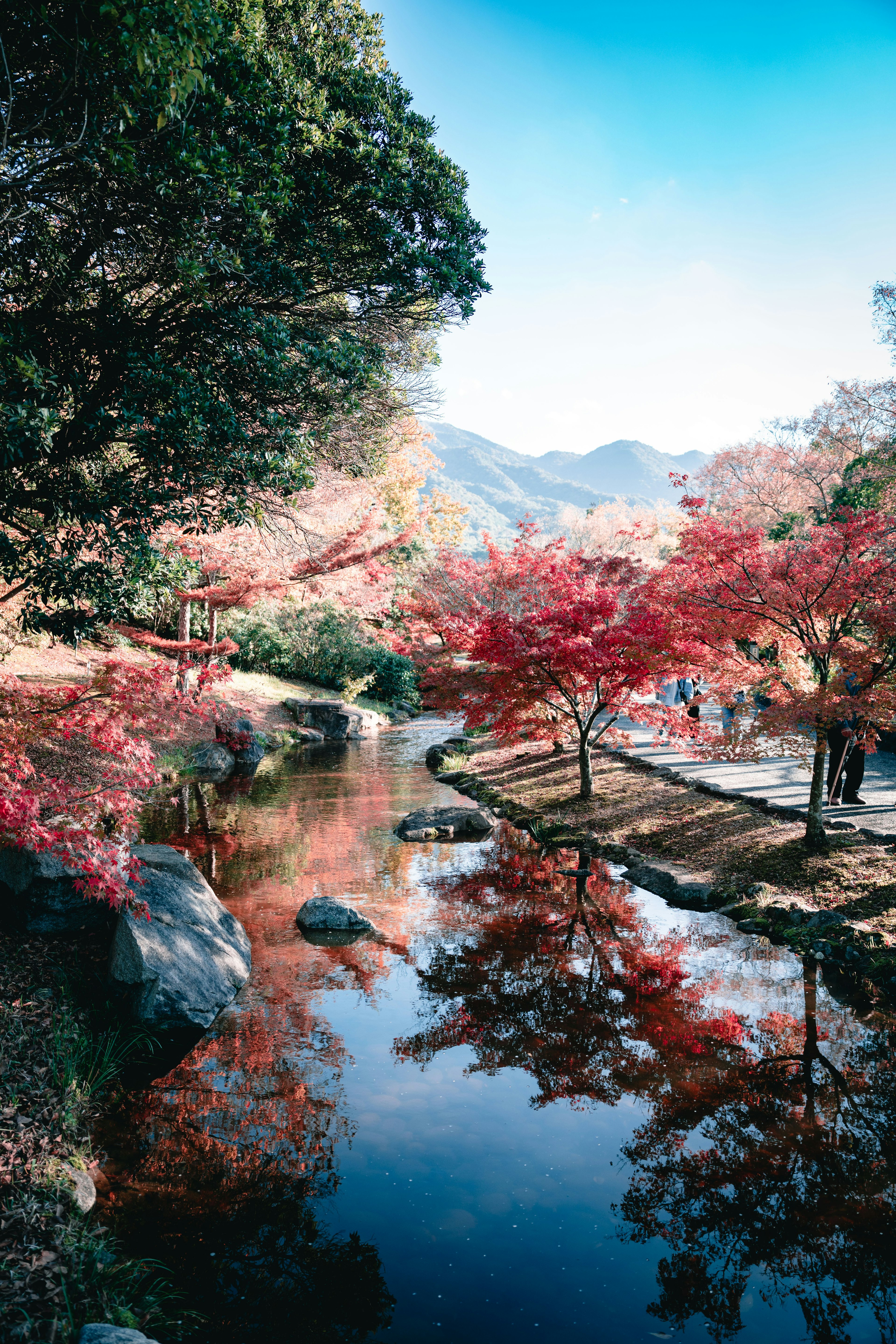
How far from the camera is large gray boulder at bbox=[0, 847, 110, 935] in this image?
584 centimetres

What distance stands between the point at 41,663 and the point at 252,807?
23.8 ft

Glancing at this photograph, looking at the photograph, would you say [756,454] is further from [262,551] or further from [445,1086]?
[445,1086]

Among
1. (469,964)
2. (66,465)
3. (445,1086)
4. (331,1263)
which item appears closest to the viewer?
(331,1263)

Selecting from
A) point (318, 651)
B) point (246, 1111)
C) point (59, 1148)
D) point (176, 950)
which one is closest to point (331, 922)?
point (176, 950)

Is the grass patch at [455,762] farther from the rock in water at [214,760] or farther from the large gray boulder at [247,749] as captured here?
the rock in water at [214,760]

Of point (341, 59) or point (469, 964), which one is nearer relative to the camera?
point (341, 59)

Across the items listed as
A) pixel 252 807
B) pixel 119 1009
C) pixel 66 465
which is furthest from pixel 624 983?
pixel 252 807

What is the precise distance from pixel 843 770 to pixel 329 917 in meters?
7.14

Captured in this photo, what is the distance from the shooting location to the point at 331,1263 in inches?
140

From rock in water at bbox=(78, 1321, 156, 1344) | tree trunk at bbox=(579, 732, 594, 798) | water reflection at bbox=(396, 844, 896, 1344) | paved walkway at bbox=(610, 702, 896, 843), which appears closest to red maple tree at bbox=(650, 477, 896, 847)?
paved walkway at bbox=(610, 702, 896, 843)

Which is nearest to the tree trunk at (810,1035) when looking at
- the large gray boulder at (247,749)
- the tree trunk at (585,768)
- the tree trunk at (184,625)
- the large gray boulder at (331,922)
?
the large gray boulder at (331,922)

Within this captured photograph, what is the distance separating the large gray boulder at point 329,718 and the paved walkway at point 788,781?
9.07m

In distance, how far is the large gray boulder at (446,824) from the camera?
1108 cm

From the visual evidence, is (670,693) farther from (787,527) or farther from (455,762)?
(787,527)
